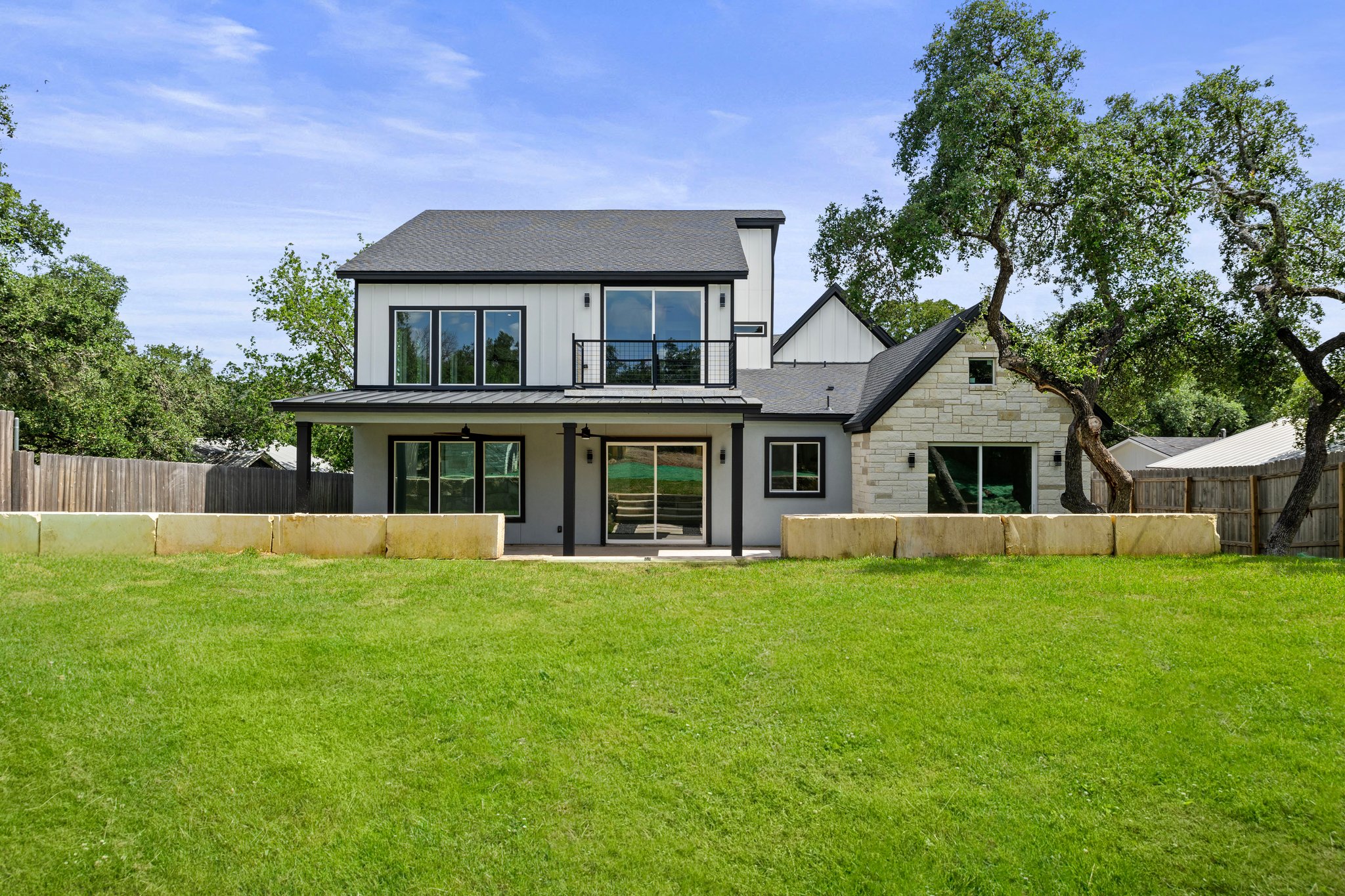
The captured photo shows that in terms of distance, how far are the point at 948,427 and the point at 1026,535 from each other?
12.8ft

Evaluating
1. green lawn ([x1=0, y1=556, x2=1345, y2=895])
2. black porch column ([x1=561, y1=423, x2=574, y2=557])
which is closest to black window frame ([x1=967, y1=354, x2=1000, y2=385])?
green lawn ([x1=0, y1=556, x2=1345, y2=895])

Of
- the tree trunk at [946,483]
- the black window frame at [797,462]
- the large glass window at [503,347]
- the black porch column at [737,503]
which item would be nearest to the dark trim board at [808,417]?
the black window frame at [797,462]

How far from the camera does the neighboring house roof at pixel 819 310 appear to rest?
21859 mm

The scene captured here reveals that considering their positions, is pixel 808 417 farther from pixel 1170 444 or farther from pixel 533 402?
pixel 1170 444

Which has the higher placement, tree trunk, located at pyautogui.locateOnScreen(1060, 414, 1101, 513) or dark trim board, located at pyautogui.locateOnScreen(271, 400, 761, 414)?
dark trim board, located at pyautogui.locateOnScreen(271, 400, 761, 414)

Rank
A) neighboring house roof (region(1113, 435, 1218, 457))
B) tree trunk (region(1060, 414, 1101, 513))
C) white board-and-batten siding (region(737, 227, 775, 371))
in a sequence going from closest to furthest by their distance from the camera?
tree trunk (region(1060, 414, 1101, 513))
white board-and-batten siding (region(737, 227, 775, 371))
neighboring house roof (region(1113, 435, 1218, 457))

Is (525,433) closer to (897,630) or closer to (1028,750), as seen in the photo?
(897,630)

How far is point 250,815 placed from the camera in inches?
205

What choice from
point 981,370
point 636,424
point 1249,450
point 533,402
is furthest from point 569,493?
point 1249,450

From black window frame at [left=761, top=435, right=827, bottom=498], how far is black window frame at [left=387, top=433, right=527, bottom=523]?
16.8ft

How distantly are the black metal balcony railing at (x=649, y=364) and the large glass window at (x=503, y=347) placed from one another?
1.30m

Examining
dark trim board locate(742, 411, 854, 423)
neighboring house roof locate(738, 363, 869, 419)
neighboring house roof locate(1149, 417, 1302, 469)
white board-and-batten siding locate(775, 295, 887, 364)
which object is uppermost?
white board-and-batten siding locate(775, 295, 887, 364)

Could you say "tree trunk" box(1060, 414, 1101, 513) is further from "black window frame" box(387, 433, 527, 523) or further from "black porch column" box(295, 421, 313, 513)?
"black porch column" box(295, 421, 313, 513)

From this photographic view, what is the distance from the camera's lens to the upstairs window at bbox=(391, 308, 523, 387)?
661 inches
